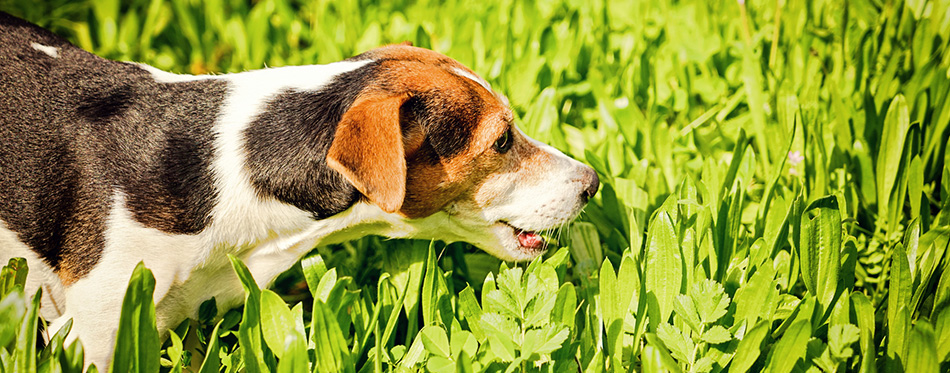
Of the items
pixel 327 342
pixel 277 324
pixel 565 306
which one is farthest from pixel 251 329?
pixel 565 306

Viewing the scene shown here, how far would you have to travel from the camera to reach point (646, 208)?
3336 mm

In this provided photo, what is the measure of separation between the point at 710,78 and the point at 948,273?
84.7 inches

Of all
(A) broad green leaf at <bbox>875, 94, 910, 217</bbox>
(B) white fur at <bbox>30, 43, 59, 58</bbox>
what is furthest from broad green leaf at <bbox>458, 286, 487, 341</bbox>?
(A) broad green leaf at <bbox>875, 94, 910, 217</bbox>

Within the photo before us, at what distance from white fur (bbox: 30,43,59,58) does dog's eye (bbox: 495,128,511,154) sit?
1693 mm

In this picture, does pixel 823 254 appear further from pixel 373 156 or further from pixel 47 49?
pixel 47 49

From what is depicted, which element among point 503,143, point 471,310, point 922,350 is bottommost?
point 922,350

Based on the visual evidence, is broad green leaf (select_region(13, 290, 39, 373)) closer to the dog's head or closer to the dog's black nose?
the dog's head

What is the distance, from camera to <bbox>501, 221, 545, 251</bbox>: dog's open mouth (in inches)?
113

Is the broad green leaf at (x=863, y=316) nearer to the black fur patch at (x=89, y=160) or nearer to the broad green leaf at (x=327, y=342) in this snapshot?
the broad green leaf at (x=327, y=342)

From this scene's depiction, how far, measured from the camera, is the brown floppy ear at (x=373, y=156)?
2209 mm

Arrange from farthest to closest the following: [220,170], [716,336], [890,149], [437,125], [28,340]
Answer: [890,149] < [437,125] < [220,170] < [716,336] < [28,340]

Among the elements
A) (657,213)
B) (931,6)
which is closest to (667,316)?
(657,213)

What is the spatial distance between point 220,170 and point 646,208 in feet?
6.30

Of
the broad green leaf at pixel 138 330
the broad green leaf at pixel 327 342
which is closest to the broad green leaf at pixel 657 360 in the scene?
the broad green leaf at pixel 327 342
